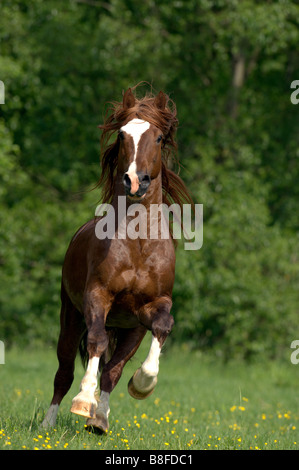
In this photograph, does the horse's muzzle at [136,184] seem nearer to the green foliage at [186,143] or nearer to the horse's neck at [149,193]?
the horse's neck at [149,193]

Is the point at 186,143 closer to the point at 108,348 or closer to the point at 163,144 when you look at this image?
the point at 108,348

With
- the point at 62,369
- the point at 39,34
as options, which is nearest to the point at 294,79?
the point at 39,34

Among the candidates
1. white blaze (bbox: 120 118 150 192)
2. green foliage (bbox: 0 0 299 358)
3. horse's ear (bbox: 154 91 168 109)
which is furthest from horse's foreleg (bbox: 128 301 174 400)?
green foliage (bbox: 0 0 299 358)

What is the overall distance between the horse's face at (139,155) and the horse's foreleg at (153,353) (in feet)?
3.12

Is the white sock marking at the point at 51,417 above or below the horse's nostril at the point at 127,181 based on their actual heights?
below

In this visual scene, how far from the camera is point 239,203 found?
1789 centimetres

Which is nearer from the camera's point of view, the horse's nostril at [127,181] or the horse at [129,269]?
the horse's nostril at [127,181]

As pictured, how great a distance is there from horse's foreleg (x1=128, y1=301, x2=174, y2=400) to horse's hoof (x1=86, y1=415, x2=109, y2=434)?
341 mm

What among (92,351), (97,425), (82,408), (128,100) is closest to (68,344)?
(97,425)

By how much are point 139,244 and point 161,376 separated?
9155 mm

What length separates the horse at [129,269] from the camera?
18.1 feet

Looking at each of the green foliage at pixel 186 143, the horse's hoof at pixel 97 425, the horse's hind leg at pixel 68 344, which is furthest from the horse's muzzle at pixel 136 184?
the green foliage at pixel 186 143

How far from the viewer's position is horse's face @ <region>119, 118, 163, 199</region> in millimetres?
5418

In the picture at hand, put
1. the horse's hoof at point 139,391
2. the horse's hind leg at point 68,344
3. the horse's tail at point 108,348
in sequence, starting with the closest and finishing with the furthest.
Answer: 1. the horse's hoof at point 139,391
2. the horse's tail at point 108,348
3. the horse's hind leg at point 68,344
